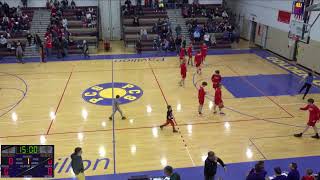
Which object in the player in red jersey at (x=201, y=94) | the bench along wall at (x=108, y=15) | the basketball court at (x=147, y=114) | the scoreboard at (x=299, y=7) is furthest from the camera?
the bench along wall at (x=108, y=15)

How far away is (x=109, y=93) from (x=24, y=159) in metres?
10.3

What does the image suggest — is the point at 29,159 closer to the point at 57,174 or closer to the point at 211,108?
the point at 57,174

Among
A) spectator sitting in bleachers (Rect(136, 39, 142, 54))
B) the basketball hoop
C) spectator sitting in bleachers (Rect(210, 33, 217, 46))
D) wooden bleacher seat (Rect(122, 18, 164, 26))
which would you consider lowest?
spectator sitting in bleachers (Rect(136, 39, 142, 54))

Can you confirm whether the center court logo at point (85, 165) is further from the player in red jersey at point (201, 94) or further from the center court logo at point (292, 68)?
the center court logo at point (292, 68)

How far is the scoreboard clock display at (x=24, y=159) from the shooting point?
7.09 meters

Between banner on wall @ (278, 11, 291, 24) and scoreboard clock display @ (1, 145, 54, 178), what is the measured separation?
21.5 meters

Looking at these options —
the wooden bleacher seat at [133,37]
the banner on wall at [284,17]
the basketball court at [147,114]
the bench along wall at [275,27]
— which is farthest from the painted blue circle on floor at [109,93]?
the banner on wall at [284,17]

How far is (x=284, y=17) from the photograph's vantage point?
24281 millimetres

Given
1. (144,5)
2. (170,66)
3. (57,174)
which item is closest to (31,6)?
(144,5)

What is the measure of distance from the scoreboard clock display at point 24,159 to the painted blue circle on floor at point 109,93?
8686mm

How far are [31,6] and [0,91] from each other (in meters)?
16.6

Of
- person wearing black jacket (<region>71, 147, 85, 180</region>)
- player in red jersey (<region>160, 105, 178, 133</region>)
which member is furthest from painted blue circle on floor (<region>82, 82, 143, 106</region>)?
person wearing black jacket (<region>71, 147, 85, 180</region>)

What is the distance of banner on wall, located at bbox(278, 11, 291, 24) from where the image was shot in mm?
23734

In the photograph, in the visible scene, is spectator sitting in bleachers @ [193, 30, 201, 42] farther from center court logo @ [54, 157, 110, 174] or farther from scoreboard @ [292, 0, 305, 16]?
center court logo @ [54, 157, 110, 174]
